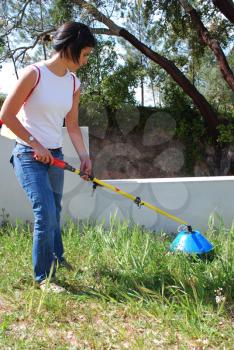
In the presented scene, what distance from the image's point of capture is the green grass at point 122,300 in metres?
2.03

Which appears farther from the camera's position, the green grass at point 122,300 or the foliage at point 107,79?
the foliage at point 107,79

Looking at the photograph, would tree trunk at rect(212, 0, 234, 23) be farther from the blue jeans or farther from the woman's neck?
the blue jeans

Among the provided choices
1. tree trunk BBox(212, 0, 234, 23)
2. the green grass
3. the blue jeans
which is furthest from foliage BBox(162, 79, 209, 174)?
the blue jeans

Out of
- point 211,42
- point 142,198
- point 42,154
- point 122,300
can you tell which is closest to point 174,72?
point 211,42

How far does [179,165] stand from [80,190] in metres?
10.1

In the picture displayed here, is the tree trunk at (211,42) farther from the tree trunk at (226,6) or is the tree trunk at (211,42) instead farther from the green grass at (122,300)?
the green grass at (122,300)

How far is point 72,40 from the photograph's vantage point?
2.45m

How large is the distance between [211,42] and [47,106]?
931 centimetres

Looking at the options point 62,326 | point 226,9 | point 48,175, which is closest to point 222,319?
point 62,326

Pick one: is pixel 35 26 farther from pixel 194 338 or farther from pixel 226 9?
pixel 194 338

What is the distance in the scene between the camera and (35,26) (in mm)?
12125

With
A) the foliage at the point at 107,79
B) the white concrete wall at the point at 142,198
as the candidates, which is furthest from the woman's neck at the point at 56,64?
the foliage at the point at 107,79

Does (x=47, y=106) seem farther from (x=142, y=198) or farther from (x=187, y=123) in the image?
(x=187, y=123)

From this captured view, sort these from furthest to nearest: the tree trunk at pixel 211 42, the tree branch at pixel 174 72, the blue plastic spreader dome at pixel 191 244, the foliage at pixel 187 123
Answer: the foliage at pixel 187 123 < the tree branch at pixel 174 72 < the tree trunk at pixel 211 42 < the blue plastic spreader dome at pixel 191 244
